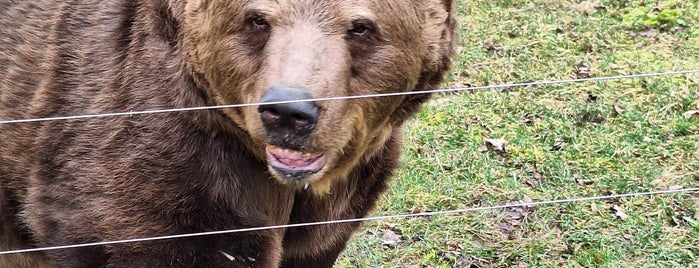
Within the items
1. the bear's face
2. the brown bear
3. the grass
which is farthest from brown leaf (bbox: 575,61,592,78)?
the bear's face

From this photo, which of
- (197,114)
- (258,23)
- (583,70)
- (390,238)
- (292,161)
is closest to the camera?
(258,23)

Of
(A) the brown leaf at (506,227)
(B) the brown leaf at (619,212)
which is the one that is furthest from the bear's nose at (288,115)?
(B) the brown leaf at (619,212)

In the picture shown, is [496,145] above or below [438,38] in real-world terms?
below

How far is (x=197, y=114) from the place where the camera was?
10.1 feet

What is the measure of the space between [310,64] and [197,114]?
572 millimetres

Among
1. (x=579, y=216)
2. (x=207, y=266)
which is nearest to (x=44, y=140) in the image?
(x=207, y=266)

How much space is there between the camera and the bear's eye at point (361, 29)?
283cm

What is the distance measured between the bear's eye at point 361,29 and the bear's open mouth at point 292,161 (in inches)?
15.8

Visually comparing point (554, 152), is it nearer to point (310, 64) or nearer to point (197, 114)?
point (197, 114)

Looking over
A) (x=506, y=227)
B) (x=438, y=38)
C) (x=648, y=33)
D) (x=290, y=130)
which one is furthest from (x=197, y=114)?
(x=648, y=33)

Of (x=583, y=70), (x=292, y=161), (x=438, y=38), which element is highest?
(x=438, y=38)

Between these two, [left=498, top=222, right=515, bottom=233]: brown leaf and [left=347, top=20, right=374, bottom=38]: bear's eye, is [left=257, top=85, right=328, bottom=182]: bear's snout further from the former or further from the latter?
[left=498, top=222, right=515, bottom=233]: brown leaf

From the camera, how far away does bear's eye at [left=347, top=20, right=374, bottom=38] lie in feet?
9.27

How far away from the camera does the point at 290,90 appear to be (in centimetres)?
260
